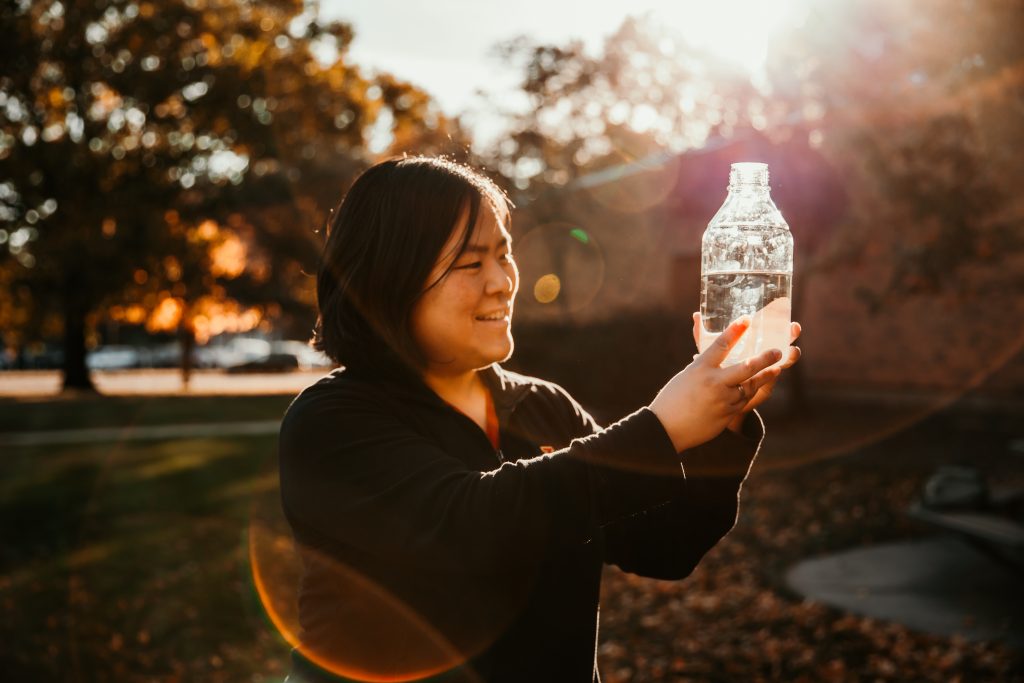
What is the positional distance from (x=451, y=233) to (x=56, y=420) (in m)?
22.3

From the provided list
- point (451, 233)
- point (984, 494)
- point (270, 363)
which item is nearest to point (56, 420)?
point (984, 494)

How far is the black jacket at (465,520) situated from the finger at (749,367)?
0.54 feet

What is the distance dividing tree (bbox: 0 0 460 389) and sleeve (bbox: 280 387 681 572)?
20998 millimetres

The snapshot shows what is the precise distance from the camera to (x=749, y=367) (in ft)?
5.67

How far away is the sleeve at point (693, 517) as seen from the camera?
2.12m

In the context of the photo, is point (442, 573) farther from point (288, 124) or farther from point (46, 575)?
point (288, 124)

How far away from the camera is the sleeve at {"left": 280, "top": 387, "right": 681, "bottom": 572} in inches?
68.9

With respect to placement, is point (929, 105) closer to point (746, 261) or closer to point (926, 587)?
point (926, 587)

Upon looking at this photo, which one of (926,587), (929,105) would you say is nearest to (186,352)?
(929,105)

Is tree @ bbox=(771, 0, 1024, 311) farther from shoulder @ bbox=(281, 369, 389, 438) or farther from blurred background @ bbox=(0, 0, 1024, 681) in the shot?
shoulder @ bbox=(281, 369, 389, 438)

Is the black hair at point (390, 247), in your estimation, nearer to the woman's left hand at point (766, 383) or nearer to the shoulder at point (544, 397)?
the shoulder at point (544, 397)

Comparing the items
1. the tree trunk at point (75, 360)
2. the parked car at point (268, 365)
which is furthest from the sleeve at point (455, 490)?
the parked car at point (268, 365)

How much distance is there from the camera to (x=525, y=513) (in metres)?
1.74

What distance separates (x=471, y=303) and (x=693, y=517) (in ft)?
2.41
